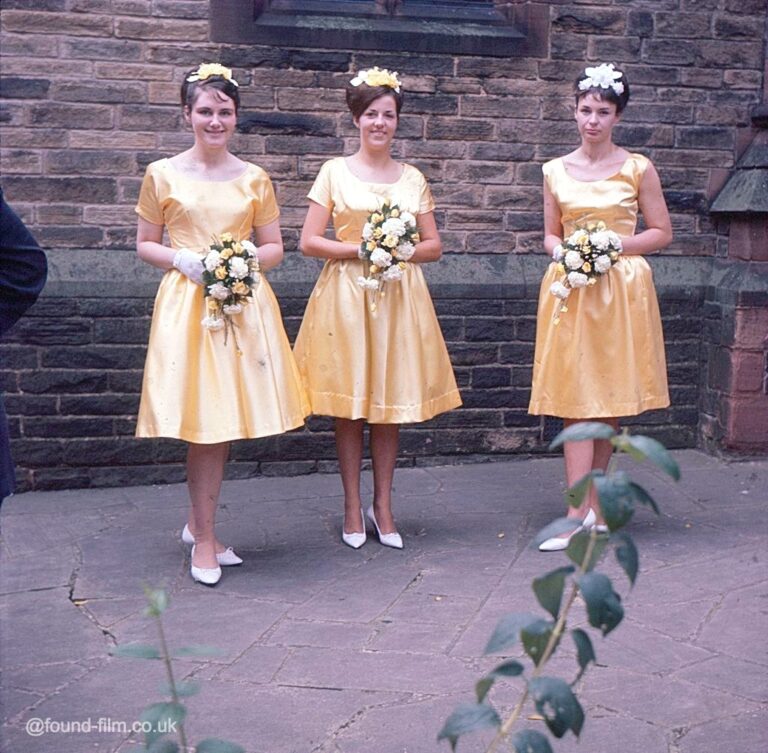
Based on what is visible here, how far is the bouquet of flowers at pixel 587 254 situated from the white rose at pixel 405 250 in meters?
0.70

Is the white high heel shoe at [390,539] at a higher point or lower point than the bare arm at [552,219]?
lower

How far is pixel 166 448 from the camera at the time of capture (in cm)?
697

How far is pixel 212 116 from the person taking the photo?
5062 mm

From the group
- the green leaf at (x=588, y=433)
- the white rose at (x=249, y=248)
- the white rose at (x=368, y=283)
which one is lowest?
the white rose at (x=368, y=283)

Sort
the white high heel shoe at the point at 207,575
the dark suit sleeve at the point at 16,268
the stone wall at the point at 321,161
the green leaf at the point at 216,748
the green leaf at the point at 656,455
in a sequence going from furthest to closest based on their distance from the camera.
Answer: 1. the stone wall at the point at 321,161
2. the white high heel shoe at the point at 207,575
3. the dark suit sleeve at the point at 16,268
4. the green leaf at the point at 216,748
5. the green leaf at the point at 656,455

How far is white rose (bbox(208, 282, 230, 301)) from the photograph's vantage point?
4.89 meters

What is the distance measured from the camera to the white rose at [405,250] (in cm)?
529

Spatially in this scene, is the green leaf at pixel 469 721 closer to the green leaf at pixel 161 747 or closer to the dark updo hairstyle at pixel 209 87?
the green leaf at pixel 161 747


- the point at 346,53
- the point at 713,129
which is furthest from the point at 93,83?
the point at 713,129

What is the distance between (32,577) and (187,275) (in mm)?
1508

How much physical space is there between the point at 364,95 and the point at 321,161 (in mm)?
1618

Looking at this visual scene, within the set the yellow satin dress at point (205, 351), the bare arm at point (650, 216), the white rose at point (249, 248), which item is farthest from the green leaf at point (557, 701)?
the bare arm at point (650, 216)

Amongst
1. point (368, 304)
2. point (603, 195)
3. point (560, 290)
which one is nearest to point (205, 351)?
point (368, 304)

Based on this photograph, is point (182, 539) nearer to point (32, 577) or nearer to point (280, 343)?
point (32, 577)
